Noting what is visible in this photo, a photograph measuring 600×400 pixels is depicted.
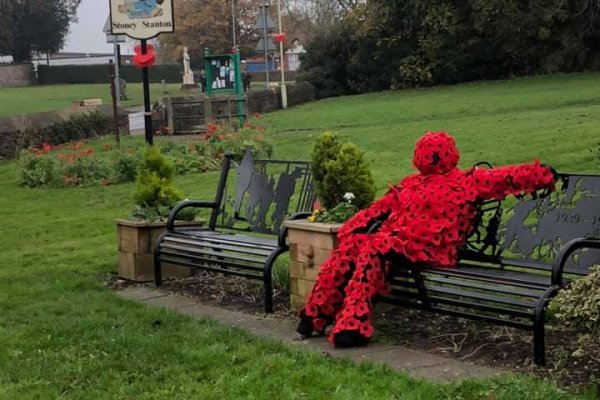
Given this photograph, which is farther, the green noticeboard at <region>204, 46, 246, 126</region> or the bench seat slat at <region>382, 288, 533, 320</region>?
the green noticeboard at <region>204, 46, 246, 126</region>

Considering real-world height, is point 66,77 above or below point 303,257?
above

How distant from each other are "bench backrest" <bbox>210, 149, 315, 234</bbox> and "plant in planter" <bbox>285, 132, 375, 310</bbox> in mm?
537

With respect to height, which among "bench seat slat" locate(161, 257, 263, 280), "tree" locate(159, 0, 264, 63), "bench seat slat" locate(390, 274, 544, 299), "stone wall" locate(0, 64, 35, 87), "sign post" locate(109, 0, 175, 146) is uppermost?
"tree" locate(159, 0, 264, 63)

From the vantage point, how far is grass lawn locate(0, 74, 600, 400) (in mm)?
4504

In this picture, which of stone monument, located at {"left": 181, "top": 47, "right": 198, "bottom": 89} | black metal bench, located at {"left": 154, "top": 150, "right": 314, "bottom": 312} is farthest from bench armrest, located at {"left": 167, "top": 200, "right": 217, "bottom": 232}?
stone monument, located at {"left": 181, "top": 47, "right": 198, "bottom": 89}

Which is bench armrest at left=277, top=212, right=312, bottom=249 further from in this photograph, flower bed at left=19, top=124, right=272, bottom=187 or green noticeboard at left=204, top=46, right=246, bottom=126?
green noticeboard at left=204, top=46, right=246, bottom=126

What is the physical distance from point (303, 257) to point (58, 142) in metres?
18.5

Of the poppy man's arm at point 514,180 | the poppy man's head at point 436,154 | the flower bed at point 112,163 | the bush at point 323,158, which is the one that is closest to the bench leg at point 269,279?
the bush at point 323,158

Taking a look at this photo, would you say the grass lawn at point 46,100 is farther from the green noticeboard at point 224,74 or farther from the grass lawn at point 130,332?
the grass lawn at point 130,332

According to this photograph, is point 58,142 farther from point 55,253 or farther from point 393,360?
point 393,360

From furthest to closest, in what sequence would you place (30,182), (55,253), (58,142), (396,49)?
(396,49) < (58,142) < (30,182) < (55,253)

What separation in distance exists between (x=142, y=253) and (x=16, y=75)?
63655mm

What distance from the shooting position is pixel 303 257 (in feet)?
20.1

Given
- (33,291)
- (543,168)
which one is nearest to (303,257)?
(543,168)
